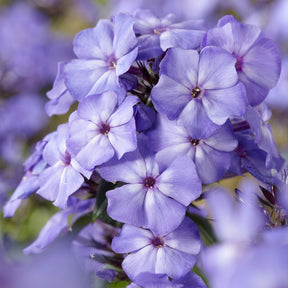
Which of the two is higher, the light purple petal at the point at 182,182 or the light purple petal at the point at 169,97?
the light purple petal at the point at 169,97

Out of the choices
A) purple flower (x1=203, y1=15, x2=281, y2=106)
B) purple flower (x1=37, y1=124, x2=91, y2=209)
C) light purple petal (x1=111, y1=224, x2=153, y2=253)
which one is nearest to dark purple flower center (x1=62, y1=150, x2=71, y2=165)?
purple flower (x1=37, y1=124, x2=91, y2=209)

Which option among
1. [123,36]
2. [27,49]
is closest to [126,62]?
[123,36]

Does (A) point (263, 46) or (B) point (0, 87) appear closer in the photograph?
(A) point (263, 46)

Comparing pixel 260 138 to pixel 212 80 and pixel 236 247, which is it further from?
pixel 236 247

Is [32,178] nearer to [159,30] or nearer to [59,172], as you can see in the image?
[59,172]

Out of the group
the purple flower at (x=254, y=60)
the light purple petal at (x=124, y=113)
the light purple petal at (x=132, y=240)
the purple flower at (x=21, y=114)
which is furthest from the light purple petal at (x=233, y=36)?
the purple flower at (x=21, y=114)

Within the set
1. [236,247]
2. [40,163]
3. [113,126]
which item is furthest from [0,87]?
[236,247]

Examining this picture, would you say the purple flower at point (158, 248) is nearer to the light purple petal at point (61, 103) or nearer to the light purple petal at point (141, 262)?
the light purple petal at point (141, 262)
